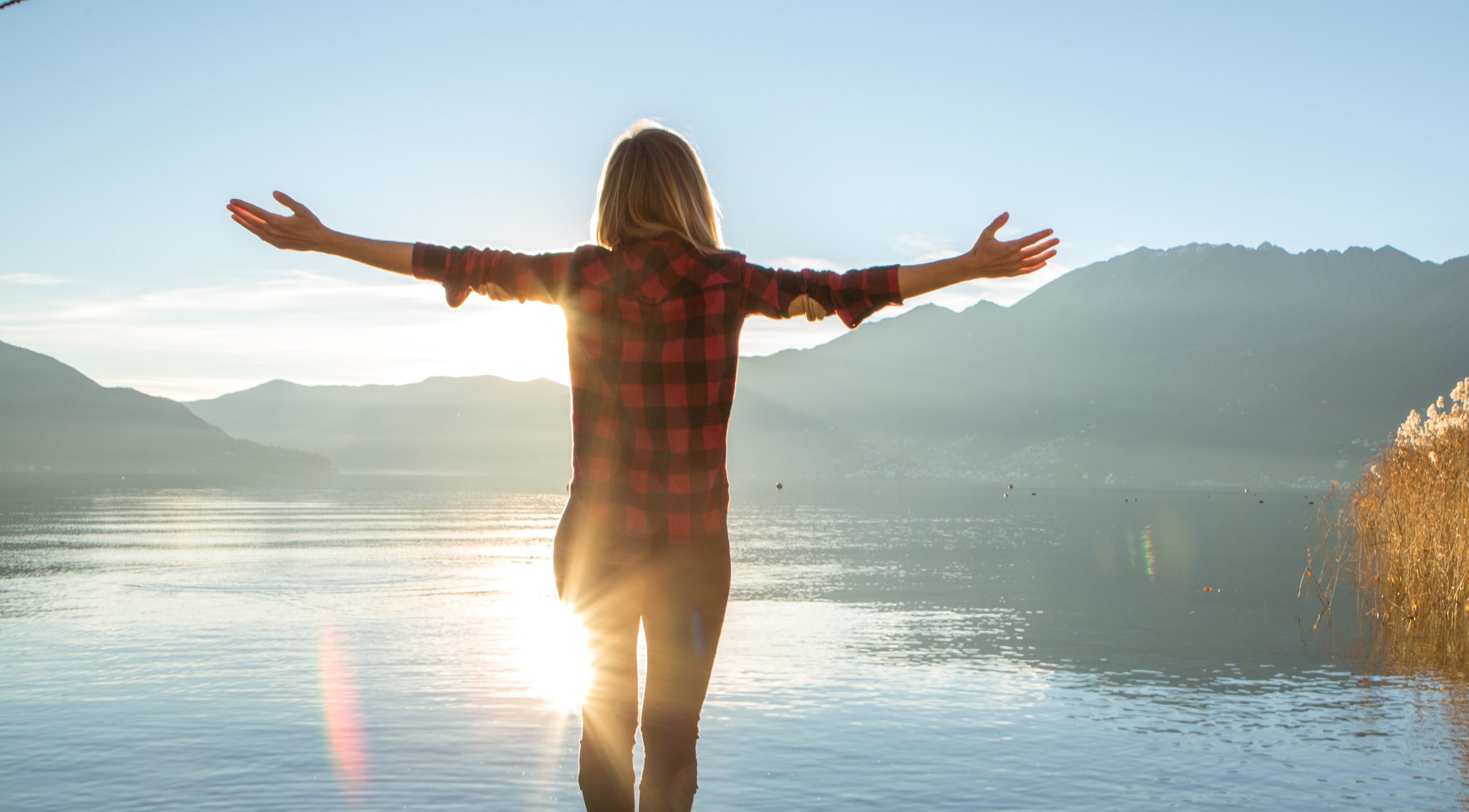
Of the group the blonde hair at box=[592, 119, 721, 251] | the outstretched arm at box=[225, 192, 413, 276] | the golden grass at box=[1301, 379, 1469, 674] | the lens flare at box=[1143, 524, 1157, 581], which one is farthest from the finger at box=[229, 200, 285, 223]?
the lens flare at box=[1143, 524, 1157, 581]

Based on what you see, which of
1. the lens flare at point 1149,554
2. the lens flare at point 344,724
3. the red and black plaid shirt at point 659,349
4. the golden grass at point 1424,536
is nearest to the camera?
the red and black plaid shirt at point 659,349

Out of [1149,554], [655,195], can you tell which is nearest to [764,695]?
[655,195]

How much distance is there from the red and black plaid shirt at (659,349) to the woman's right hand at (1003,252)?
24 cm

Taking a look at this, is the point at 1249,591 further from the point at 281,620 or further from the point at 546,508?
the point at 546,508

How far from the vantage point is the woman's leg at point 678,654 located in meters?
3.12

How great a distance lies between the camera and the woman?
302 centimetres

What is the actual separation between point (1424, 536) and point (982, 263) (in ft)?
55.5

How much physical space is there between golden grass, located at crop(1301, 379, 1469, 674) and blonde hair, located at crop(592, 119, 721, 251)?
586 inches

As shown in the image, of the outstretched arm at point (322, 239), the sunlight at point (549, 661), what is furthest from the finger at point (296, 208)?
the sunlight at point (549, 661)

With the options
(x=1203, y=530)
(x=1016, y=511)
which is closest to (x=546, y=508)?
(x=1016, y=511)

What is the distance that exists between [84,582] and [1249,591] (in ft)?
90.0

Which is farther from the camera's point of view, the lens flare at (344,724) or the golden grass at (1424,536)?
the golden grass at (1424,536)

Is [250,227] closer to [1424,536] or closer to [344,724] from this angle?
[344,724]

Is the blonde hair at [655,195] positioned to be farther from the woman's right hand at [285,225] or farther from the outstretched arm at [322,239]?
the woman's right hand at [285,225]
